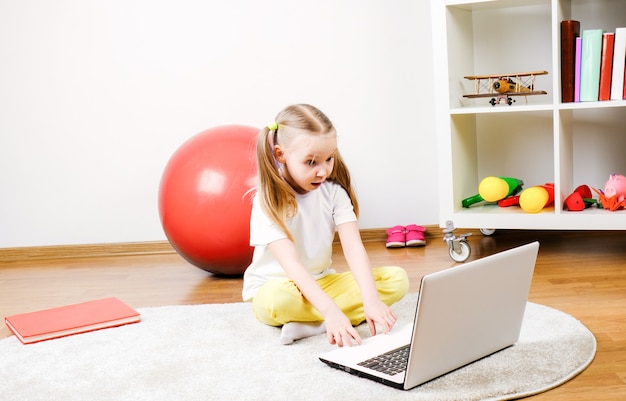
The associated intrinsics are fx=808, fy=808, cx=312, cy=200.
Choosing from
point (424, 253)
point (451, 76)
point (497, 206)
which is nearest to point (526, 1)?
point (451, 76)

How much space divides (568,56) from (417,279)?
2.62 feet

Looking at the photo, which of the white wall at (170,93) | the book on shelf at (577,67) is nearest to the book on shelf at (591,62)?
the book on shelf at (577,67)

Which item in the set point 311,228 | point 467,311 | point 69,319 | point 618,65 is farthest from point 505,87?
point 69,319

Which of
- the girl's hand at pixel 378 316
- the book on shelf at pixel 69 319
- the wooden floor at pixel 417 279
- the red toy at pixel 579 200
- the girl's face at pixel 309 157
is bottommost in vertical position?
the wooden floor at pixel 417 279

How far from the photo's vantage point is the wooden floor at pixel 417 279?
181 centimetres

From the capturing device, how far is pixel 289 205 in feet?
5.91

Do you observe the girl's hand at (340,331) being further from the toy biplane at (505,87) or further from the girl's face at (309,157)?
the toy biplane at (505,87)

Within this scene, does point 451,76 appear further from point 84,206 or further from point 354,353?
point 84,206

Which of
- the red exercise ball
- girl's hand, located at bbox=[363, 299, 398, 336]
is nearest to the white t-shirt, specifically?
girl's hand, located at bbox=[363, 299, 398, 336]

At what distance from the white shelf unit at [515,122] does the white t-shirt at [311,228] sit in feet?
2.38

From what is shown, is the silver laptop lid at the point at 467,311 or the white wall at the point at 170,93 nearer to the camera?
the silver laptop lid at the point at 467,311

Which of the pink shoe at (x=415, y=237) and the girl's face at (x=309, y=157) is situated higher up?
the girl's face at (x=309, y=157)

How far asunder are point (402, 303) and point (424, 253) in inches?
27.3

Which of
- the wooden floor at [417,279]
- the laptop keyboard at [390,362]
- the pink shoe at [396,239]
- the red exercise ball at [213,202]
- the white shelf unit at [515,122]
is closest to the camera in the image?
the laptop keyboard at [390,362]
